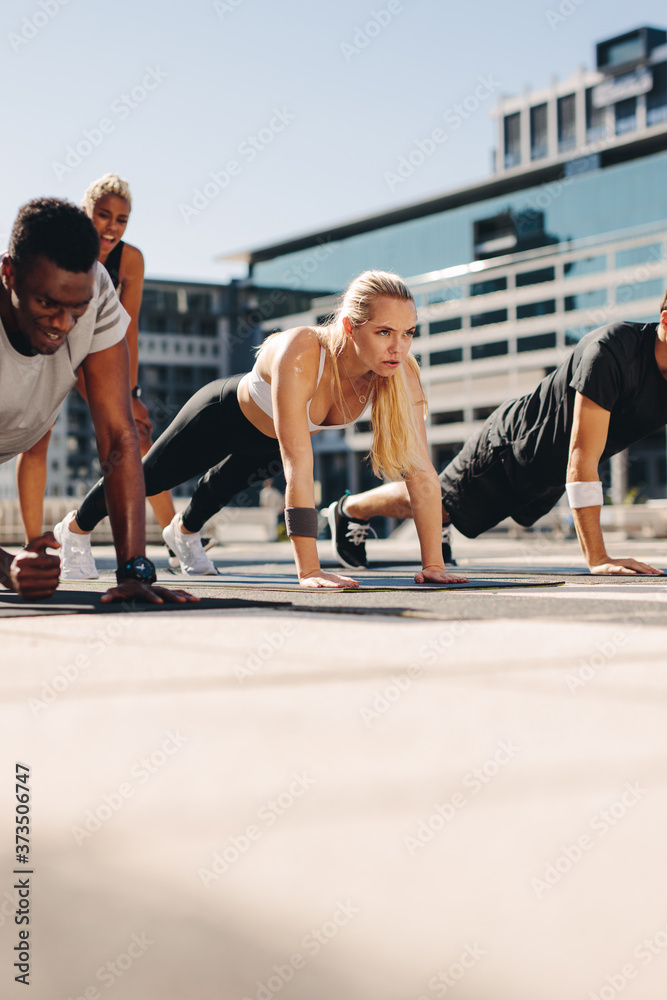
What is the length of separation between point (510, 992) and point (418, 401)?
2686 mm

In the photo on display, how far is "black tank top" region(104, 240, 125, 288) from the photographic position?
486 cm

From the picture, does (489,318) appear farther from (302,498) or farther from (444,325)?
(302,498)

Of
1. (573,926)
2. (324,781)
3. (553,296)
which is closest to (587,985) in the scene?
(573,926)

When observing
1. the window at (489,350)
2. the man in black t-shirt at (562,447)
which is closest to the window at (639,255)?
the window at (489,350)

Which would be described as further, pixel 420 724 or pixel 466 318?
pixel 466 318

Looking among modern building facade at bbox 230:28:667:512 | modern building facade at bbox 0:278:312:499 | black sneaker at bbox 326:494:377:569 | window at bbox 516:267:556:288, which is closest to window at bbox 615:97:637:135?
modern building facade at bbox 230:28:667:512

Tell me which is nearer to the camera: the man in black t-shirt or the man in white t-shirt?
the man in white t-shirt

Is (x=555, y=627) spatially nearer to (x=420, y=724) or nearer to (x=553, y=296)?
(x=420, y=724)

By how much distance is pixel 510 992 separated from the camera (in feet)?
4.36

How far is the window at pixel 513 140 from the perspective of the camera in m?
81.3

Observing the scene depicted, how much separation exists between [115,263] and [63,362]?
2.38 meters
